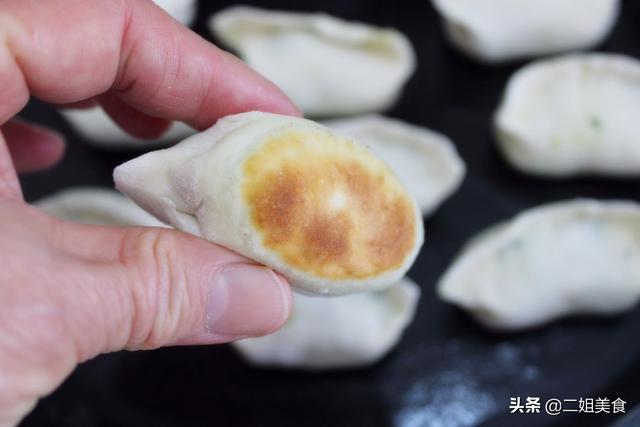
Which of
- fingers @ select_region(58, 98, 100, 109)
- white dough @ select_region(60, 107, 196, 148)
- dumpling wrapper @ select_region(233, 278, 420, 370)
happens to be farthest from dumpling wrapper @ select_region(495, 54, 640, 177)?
fingers @ select_region(58, 98, 100, 109)

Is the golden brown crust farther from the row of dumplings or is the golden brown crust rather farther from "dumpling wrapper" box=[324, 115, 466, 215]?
"dumpling wrapper" box=[324, 115, 466, 215]

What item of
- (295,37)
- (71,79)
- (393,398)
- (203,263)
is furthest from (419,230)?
(295,37)

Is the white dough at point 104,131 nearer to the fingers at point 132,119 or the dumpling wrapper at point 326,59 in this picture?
the dumpling wrapper at point 326,59

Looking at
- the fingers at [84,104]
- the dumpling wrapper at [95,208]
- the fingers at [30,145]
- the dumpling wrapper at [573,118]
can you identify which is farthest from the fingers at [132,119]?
the dumpling wrapper at [573,118]

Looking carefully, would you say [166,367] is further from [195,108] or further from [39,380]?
[39,380]
